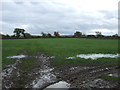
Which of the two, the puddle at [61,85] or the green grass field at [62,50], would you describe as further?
the green grass field at [62,50]

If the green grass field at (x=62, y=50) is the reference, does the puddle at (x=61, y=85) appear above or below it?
below

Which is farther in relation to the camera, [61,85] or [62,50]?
[62,50]

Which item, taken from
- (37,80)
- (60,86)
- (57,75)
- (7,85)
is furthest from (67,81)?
(7,85)

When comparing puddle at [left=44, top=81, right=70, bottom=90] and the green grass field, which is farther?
the green grass field

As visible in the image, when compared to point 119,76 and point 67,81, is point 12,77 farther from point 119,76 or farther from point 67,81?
point 119,76

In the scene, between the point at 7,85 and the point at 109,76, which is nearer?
the point at 7,85

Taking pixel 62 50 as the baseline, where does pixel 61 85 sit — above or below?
below

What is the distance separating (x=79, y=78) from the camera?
7.21 metres

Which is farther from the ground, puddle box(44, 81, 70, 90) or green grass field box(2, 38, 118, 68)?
green grass field box(2, 38, 118, 68)

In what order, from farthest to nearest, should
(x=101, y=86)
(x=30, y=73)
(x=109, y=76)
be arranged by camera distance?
(x=30, y=73), (x=109, y=76), (x=101, y=86)

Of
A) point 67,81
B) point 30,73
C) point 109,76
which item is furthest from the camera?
point 30,73

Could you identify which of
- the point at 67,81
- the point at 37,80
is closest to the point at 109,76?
the point at 67,81

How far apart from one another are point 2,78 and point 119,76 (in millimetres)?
6966

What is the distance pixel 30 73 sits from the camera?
8.30m
